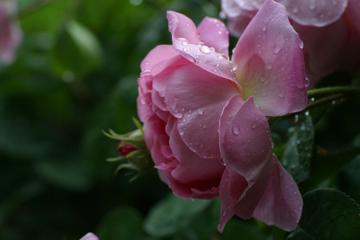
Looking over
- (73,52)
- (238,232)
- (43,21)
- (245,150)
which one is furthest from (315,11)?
(43,21)

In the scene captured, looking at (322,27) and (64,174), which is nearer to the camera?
(322,27)

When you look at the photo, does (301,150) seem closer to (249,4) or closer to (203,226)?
(249,4)

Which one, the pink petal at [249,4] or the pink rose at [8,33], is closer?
the pink petal at [249,4]

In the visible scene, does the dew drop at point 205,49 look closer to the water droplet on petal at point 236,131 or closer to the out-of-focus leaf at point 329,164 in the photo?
the water droplet on petal at point 236,131

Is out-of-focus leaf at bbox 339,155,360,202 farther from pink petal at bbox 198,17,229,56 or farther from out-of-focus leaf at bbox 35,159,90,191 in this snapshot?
out-of-focus leaf at bbox 35,159,90,191

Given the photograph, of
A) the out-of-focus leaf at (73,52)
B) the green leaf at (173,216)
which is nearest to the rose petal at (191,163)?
the green leaf at (173,216)

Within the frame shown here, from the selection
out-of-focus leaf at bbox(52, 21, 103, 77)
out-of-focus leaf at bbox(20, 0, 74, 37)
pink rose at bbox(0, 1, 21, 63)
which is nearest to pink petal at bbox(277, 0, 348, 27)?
out-of-focus leaf at bbox(52, 21, 103, 77)

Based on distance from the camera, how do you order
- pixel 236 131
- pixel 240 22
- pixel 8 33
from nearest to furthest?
1. pixel 236 131
2. pixel 240 22
3. pixel 8 33
